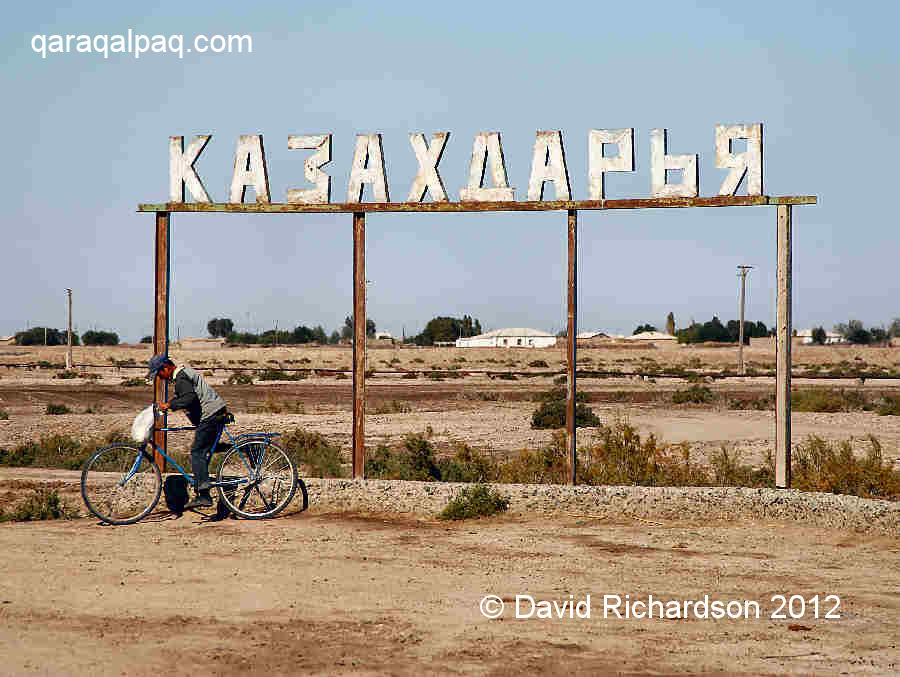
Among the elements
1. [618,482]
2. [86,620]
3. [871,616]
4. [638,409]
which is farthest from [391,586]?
[638,409]

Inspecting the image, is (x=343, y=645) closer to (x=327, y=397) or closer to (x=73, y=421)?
(x=73, y=421)

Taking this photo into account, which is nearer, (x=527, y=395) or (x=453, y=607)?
(x=453, y=607)

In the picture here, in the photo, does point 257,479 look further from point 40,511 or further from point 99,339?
point 99,339

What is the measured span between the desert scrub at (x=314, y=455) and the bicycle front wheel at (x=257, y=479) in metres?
3.32

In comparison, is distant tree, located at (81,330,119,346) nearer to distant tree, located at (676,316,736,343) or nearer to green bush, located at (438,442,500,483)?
distant tree, located at (676,316,736,343)

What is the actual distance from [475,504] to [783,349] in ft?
12.6

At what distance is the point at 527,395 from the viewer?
45219mm

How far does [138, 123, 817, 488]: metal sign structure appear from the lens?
11500 millimetres

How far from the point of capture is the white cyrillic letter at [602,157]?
38.1ft

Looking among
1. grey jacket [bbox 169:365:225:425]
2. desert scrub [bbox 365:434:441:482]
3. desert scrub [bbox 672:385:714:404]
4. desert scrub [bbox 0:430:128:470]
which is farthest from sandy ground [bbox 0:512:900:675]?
desert scrub [bbox 672:385:714:404]

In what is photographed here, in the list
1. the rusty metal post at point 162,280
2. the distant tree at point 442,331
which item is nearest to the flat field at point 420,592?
the rusty metal post at point 162,280

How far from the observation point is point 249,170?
12.5m

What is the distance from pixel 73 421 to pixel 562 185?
2194 centimetres

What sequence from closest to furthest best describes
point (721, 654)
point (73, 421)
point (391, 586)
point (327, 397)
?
1. point (721, 654)
2. point (391, 586)
3. point (73, 421)
4. point (327, 397)
